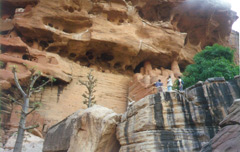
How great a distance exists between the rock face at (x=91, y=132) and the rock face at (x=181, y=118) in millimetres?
916

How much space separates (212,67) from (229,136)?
907cm

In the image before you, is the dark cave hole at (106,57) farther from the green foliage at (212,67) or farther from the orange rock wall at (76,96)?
the green foliage at (212,67)

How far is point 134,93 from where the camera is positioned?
17609mm

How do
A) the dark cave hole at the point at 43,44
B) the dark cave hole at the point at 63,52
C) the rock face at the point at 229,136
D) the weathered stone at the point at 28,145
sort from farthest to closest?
the dark cave hole at the point at 63,52, the dark cave hole at the point at 43,44, the weathered stone at the point at 28,145, the rock face at the point at 229,136

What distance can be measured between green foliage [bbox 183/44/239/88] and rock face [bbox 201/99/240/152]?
27.3 feet

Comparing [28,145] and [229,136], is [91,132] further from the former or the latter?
[28,145]

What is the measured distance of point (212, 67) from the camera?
11.4 m

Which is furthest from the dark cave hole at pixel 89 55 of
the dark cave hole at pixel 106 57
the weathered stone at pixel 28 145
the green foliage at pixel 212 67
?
the green foliage at pixel 212 67

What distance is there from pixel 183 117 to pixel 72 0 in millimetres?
16065

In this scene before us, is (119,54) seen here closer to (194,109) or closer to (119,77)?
(119,77)

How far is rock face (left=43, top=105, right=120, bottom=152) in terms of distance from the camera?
6.86 metres

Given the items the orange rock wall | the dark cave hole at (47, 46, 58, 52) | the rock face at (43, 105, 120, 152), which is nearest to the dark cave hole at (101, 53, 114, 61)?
the orange rock wall

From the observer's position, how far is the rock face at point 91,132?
6.86m

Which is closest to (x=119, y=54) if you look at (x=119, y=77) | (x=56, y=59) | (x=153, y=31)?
(x=119, y=77)
